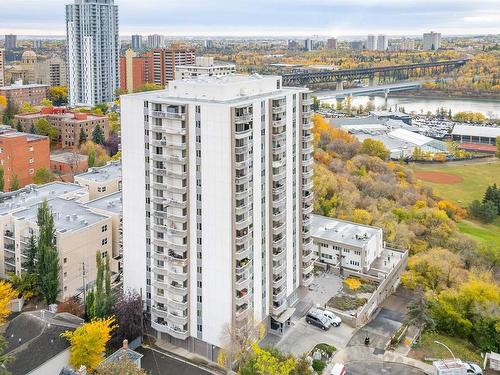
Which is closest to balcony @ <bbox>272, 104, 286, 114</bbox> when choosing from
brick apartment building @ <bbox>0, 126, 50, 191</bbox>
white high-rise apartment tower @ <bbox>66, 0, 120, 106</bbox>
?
brick apartment building @ <bbox>0, 126, 50, 191</bbox>

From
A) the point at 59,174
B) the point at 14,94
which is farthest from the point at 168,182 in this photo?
the point at 14,94

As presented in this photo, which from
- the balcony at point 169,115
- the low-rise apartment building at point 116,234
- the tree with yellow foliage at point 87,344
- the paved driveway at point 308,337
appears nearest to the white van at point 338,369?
the paved driveway at point 308,337

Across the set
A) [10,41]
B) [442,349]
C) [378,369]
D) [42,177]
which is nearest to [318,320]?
A: [378,369]

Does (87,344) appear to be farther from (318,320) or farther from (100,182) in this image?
(100,182)

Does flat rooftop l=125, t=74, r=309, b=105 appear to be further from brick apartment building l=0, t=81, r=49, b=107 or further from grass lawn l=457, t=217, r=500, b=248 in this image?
brick apartment building l=0, t=81, r=49, b=107

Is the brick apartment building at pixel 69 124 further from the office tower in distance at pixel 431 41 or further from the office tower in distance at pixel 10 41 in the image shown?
the office tower in distance at pixel 431 41

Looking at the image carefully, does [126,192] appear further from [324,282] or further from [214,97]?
[324,282]
